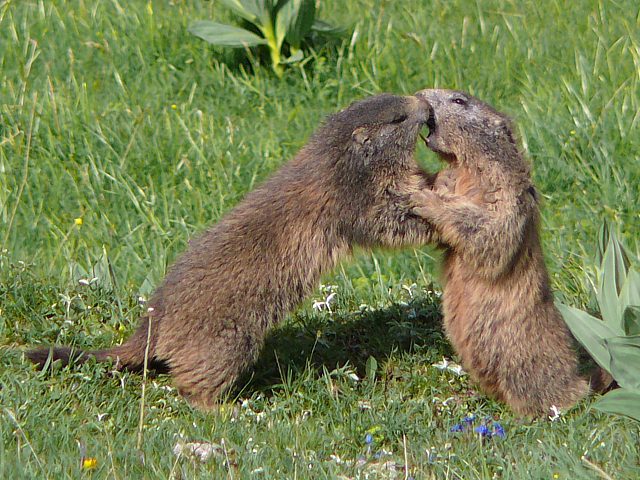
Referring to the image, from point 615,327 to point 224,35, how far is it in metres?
4.65

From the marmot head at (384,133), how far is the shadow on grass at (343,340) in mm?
1064

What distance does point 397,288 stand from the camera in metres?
6.33

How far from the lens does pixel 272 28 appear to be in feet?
27.3

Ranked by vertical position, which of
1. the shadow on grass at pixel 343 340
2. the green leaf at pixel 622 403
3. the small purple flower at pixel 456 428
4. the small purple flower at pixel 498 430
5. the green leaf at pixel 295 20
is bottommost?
the shadow on grass at pixel 343 340

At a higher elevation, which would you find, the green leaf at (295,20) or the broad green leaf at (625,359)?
the green leaf at (295,20)

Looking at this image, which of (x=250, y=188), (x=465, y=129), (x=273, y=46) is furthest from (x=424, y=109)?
(x=273, y=46)

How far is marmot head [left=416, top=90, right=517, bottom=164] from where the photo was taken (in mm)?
5129

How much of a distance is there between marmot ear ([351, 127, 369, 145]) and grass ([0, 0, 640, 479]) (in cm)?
62

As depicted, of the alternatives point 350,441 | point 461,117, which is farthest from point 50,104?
point 350,441

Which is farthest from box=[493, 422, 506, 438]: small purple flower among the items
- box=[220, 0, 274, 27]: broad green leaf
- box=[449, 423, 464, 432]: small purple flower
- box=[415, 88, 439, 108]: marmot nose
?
box=[220, 0, 274, 27]: broad green leaf

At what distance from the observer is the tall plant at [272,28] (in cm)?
817

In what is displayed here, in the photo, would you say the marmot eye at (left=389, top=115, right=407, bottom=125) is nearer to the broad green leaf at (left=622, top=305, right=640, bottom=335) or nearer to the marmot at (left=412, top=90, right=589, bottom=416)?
the marmot at (left=412, top=90, right=589, bottom=416)

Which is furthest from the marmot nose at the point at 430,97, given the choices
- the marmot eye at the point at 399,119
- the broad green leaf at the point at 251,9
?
the broad green leaf at the point at 251,9

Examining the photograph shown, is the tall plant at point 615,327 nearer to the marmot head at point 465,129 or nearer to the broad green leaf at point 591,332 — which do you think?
the broad green leaf at point 591,332
